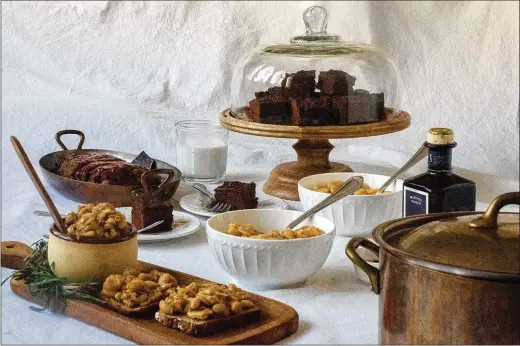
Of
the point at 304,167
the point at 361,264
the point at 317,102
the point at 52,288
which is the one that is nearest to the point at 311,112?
the point at 317,102

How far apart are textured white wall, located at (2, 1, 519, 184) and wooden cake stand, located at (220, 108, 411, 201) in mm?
505

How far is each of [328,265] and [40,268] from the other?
1.19 feet

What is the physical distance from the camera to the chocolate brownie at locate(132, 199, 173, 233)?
1335 mm

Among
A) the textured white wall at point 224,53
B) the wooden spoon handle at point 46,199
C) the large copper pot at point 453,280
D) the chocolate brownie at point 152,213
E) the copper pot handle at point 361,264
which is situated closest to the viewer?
the large copper pot at point 453,280

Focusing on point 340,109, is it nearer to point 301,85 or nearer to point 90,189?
point 301,85

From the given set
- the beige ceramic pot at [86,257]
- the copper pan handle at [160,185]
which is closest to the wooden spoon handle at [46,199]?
the beige ceramic pot at [86,257]

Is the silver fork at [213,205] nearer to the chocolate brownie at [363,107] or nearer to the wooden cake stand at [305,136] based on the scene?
the wooden cake stand at [305,136]

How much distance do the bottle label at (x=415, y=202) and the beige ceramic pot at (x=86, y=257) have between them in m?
0.39

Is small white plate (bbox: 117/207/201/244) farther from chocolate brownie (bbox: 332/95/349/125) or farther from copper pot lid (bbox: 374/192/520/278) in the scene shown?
copper pot lid (bbox: 374/192/520/278)

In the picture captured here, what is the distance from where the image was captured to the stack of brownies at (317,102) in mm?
1603

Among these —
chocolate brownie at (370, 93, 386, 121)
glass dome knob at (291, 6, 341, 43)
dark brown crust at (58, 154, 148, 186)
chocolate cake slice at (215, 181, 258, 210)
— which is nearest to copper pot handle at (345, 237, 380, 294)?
chocolate cake slice at (215, 181, 258, 210)

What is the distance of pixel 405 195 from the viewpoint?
4.25 feet

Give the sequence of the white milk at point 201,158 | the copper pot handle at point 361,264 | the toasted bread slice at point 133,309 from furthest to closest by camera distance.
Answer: the white milk at point 201,158, the toasted bread slice at point 133,309, the copper pot handle at point 361,264

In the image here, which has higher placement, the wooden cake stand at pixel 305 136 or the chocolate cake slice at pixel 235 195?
the wooden cake stand at pixel 305 136
